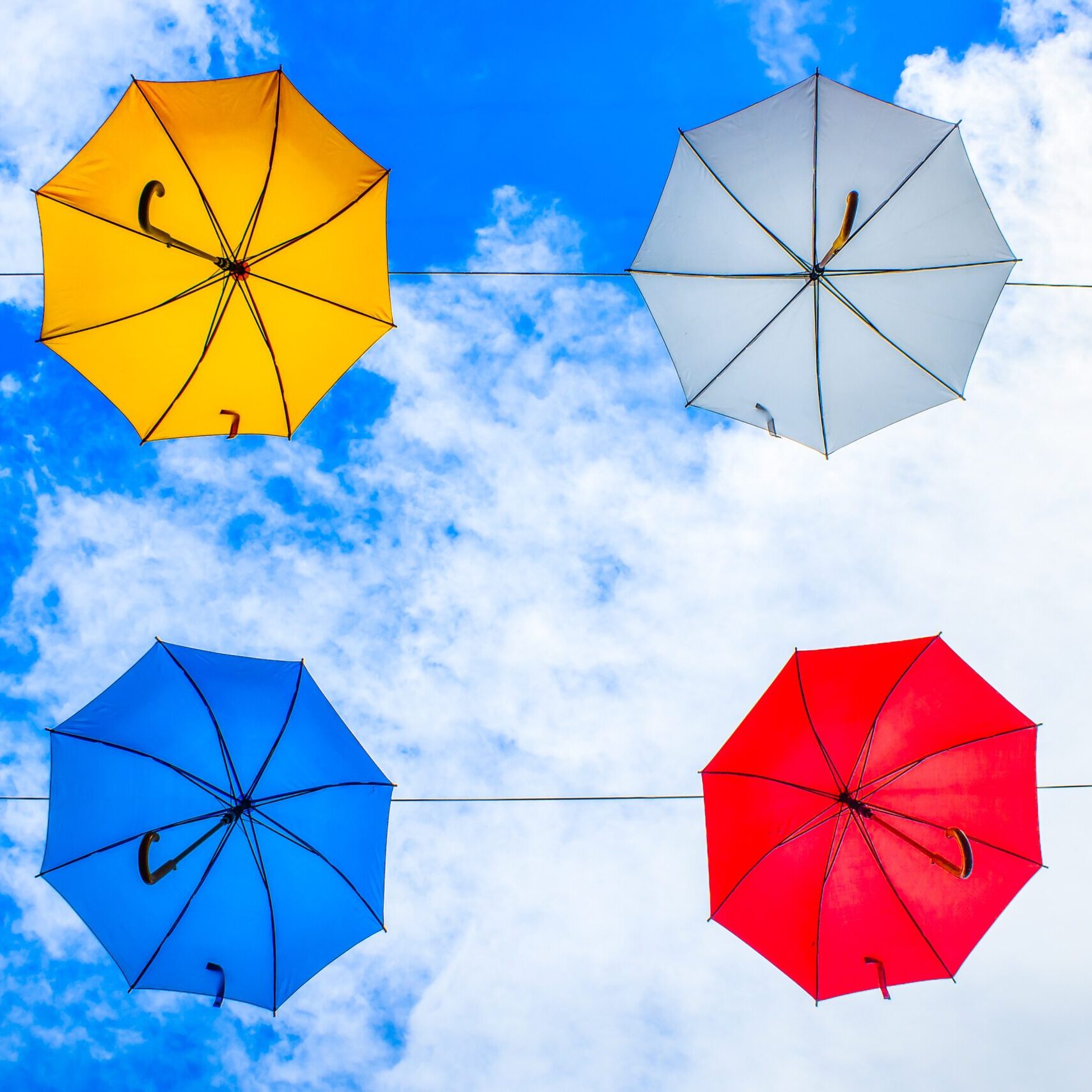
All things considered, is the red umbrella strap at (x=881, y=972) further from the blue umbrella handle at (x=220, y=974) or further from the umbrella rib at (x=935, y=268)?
the umbrella rib at (x=935, y=268)

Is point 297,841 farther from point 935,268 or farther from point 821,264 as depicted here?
point 935,268

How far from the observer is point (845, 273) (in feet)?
21.6

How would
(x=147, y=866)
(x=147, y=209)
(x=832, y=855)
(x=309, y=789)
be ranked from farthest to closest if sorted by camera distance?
1. (x=309, y=789)
2. (x=832, y=855)
3. (x=147, y=866)
4. (x=147, y=209)

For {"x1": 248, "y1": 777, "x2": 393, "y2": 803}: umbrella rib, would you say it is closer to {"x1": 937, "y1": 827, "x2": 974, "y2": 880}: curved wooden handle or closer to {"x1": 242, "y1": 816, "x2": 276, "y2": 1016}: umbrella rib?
{"x1": 242, "y1": 816, "x2": 276, "y2": 1016}: umbrella rib

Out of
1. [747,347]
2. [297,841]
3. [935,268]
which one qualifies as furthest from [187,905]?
[935,268]

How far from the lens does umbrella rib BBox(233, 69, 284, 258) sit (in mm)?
6172

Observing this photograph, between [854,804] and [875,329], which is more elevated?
[875,329]

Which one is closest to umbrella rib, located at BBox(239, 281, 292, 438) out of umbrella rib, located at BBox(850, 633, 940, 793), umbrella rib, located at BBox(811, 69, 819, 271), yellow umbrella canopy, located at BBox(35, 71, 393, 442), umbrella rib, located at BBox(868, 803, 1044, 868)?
yellow umbrella canopy, located at BBox(35, 71, 393, 442)

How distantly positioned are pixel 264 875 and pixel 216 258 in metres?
5.01

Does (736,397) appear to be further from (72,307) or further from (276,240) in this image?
(72,307)

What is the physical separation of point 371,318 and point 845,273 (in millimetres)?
3978

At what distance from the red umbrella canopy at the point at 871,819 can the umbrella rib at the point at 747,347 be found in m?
2.56

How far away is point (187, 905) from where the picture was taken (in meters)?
6.41

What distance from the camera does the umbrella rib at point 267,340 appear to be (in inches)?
264
